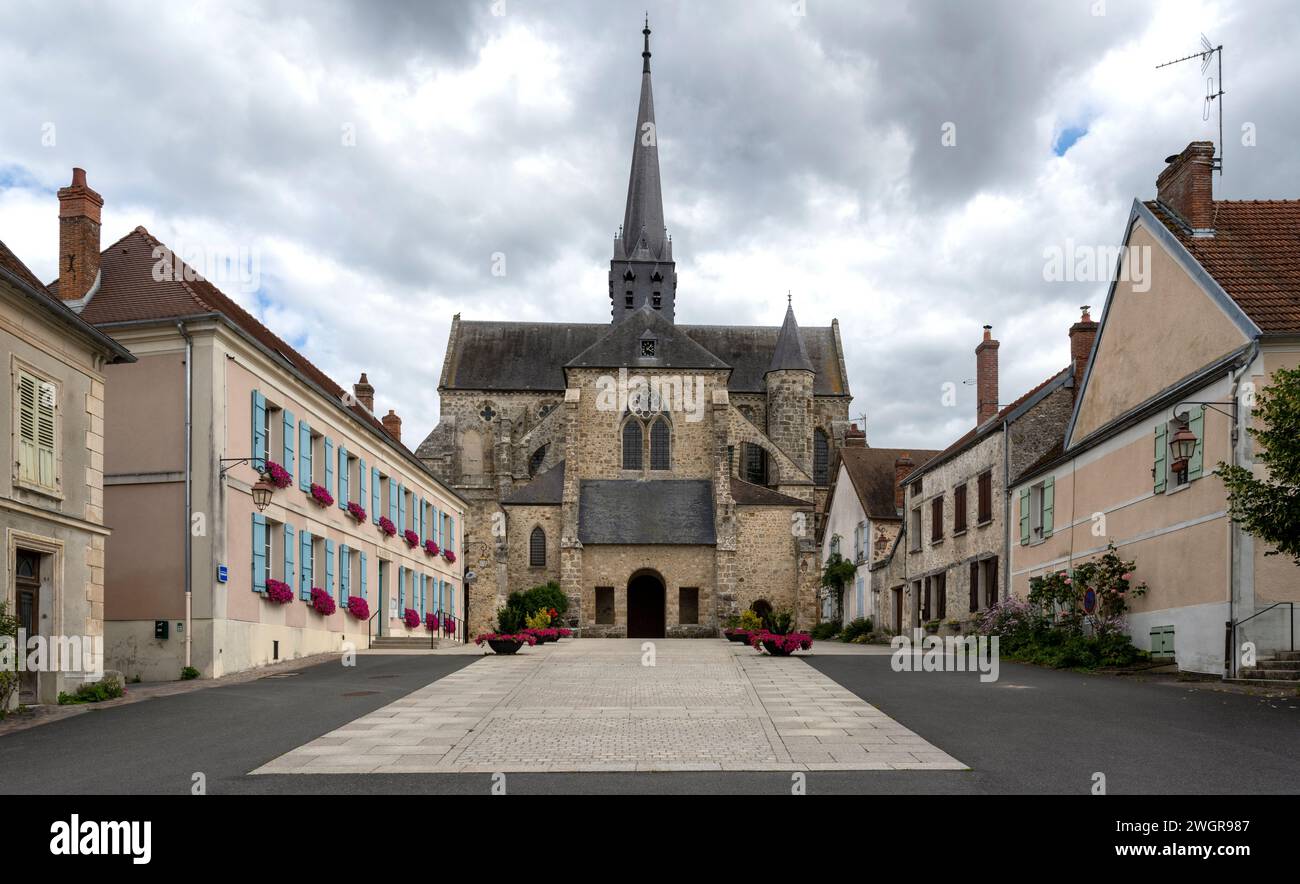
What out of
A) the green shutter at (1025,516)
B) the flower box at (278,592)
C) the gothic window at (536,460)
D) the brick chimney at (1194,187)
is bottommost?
the flower box at (278,592)

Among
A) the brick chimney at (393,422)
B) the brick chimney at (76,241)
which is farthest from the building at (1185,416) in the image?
the brick chimney at (393,422)

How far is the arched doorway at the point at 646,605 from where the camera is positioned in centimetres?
4512

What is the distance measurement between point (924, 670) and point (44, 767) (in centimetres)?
1303

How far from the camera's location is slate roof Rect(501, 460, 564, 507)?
1796 inches

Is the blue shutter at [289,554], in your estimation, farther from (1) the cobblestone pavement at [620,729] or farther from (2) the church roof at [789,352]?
(2) the church roof at [789,352]

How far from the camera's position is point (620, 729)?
36.1 ft

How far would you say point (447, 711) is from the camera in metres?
12.4

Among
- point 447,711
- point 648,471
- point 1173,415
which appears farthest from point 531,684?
point 648,471

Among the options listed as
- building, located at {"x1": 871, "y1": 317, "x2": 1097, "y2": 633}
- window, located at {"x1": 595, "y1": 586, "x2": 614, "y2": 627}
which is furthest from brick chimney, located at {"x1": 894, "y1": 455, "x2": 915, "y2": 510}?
window, located at {"x1": 595, "y1": 586, "x2": 614, "y2": 627}

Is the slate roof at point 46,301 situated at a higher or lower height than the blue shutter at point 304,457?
higher

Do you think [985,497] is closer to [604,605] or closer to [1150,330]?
[1150,330]

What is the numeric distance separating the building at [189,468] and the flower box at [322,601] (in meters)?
0.15

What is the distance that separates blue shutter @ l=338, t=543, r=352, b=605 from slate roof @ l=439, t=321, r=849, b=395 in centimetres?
3387
